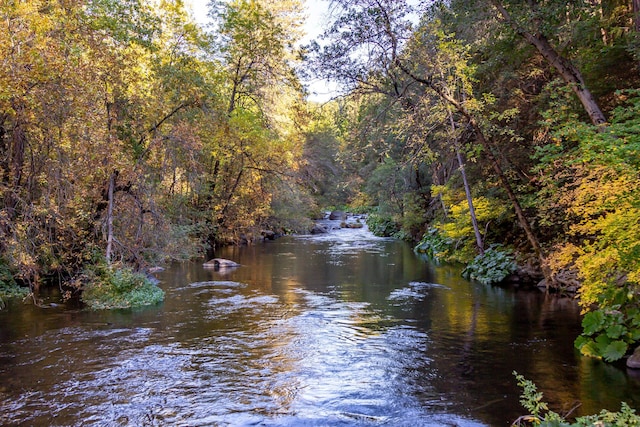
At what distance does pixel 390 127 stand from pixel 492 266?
6329mm

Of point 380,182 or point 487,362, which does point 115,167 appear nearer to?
point 487,362

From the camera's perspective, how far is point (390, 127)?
14531mm

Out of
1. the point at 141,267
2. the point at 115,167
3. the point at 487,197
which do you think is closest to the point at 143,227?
the point at 141,267

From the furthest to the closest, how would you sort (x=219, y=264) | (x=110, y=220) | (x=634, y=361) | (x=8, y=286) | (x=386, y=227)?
(x=386, y=227)
(x=219, y=264)
(x=110, y=220)
(x=8, y=286)
(x=634, y=361)

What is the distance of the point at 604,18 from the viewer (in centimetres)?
1276

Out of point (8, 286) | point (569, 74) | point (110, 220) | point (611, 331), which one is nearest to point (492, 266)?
point (569, 74)

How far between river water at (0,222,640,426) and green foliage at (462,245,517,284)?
5.42ft

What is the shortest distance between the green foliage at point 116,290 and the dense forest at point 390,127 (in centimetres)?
14

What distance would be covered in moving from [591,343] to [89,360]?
850 centimetres

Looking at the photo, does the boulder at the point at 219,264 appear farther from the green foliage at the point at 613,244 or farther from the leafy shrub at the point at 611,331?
the leafy shrub at the point at 611,331

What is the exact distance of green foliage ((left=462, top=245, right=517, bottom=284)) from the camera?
53.4 ft

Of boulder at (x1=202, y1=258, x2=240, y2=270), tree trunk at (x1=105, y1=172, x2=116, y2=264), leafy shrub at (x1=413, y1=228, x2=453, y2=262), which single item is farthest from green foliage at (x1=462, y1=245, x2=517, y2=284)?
tree trunk at (x1=105, y1=172, x2=116, y2=264)

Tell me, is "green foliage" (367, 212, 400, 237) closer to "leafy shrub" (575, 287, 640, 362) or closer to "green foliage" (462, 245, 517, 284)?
"green foliage" (462, 245, 517, 284)

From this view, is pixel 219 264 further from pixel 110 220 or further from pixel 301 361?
pixel 301 361
